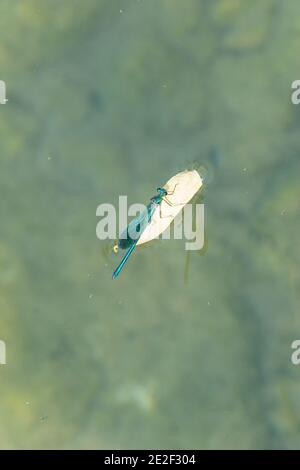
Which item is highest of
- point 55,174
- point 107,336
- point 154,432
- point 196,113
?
point 196,113

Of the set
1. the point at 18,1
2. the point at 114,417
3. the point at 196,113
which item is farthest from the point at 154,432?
the point at 18,1

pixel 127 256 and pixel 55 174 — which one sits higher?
pixel 55 174

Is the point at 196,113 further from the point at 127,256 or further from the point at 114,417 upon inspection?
the point at 114,417

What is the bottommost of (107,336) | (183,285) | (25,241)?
(107,336)

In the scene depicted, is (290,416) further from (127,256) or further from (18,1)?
(18,1)

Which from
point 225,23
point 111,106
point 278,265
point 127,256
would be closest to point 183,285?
point 127,256

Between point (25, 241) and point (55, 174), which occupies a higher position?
point (55, 174)
